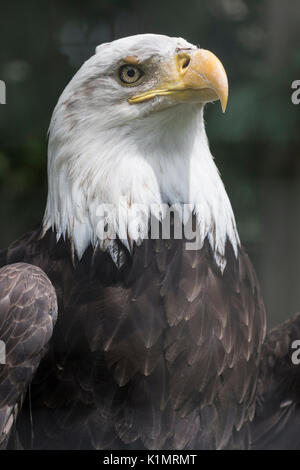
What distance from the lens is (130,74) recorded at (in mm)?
1140

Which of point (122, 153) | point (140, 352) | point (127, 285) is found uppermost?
point (122, 153)

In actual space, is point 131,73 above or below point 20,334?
above

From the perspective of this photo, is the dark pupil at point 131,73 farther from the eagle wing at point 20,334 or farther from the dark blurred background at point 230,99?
the eagle wing at point 20,334

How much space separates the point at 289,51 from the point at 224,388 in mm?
633

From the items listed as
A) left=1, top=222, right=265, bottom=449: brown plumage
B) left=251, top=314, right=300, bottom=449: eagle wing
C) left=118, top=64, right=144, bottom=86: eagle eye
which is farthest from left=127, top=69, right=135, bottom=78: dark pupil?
left=251, top=314, right=300, bottom=449: eagle wing

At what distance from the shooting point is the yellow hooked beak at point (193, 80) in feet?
3.48

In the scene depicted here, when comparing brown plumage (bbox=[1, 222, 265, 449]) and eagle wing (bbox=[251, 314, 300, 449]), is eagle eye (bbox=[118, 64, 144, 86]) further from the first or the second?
eagle wing (bbox=[251, 314, 300, 449])

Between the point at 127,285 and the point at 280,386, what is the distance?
1.42ft

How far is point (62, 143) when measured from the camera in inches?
45.7

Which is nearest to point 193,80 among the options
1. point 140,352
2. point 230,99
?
point 230,99

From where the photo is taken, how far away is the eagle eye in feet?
3.73

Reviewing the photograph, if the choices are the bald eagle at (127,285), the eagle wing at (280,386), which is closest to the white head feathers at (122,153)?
the bald eagle at (127,285)

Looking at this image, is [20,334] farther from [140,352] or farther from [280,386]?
[280,386]
